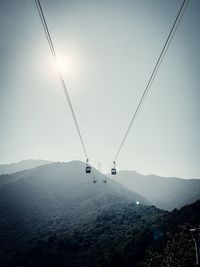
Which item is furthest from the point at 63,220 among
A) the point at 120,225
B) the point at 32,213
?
the point at 120,225

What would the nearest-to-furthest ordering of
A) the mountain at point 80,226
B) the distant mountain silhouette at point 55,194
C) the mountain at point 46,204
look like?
the mountain at point 80,226, the mountain at point 46,204, the distant mountain silhouette at point 55,194

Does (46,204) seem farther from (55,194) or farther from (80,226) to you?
(80,226)

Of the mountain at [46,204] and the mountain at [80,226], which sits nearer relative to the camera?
the mountain at [80,226]

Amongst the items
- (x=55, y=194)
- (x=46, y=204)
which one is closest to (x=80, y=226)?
(x=46, y=204)

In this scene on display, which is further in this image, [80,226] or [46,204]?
[46,204]

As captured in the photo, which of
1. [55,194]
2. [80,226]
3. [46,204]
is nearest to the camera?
[80,226]

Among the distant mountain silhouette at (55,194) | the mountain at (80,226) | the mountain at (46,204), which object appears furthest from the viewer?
the distant mountain silhouette at (55,194)

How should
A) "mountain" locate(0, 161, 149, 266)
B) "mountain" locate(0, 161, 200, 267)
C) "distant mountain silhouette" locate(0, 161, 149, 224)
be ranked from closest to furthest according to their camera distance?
"mountain" locate(0, 161, 200, 267) < "mountain" locate(0, 161, 149, 266) < "distant mountain silhouette" locate(0, 161, 149, 224)

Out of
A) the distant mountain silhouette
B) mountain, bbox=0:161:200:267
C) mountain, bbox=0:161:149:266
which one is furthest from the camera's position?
the distant mountain silhouette

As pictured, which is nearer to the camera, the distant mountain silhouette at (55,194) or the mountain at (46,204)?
the mountain at (46,204)

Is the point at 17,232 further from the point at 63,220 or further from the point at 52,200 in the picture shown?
the point at 52,200

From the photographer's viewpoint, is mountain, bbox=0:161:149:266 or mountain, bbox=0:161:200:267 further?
mountain, bbox=0:161:149:266
